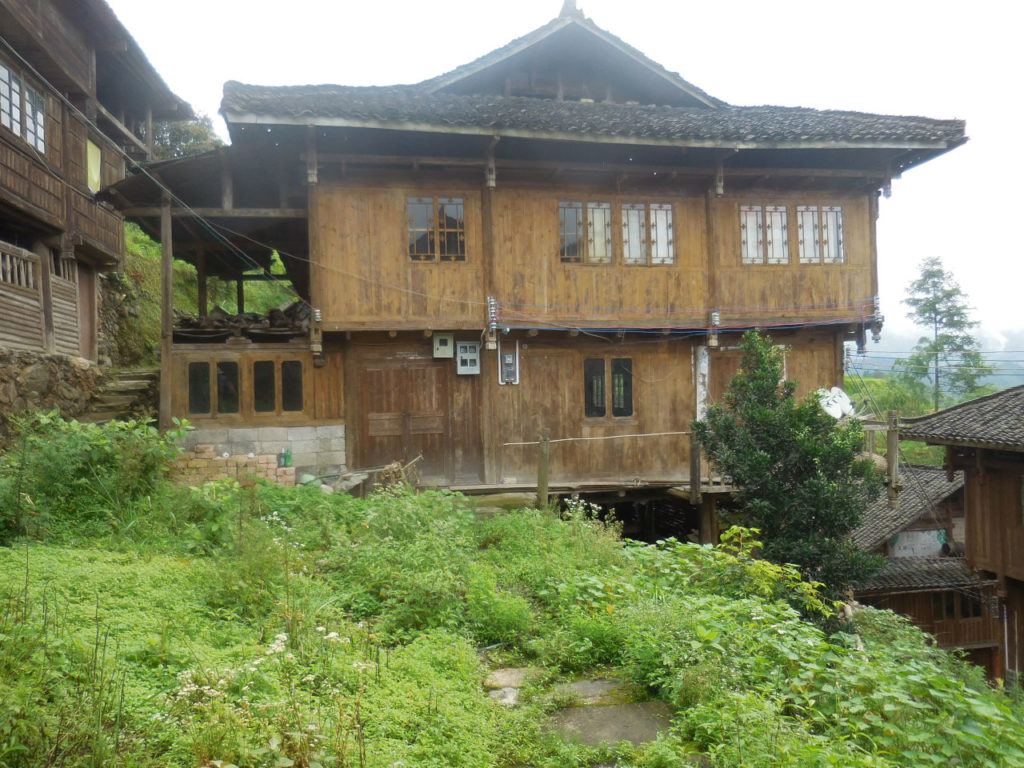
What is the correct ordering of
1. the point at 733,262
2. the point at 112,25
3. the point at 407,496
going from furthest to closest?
the point at 112,25
the point at 733,262
the point at 407,496

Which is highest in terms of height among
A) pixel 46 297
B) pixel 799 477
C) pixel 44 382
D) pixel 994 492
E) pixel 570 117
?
pixel 570 117

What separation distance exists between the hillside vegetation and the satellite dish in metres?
6.64

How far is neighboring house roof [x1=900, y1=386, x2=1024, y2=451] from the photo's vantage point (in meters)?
12.6

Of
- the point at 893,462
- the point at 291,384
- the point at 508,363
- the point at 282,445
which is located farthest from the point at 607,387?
the point at 282,445

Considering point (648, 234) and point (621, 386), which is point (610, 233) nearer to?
point (648, 234)

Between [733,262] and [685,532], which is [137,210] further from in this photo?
[685,532]

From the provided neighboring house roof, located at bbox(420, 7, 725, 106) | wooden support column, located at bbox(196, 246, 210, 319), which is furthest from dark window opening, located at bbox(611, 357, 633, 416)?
wooden support column, located at bbox(196, 246, 210, 319)

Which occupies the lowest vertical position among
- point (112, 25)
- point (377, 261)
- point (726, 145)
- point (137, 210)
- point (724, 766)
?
point (724, 766)

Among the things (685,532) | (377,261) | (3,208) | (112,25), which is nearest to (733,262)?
(685,532)

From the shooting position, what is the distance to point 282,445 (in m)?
12.2

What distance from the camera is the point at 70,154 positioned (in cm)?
1492

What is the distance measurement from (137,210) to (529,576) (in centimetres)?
1033

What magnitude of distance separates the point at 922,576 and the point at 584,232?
45.8ft

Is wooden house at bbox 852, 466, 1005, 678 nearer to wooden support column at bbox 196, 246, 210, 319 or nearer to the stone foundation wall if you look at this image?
wooden support column at bbox 196, 246, 210, 319
